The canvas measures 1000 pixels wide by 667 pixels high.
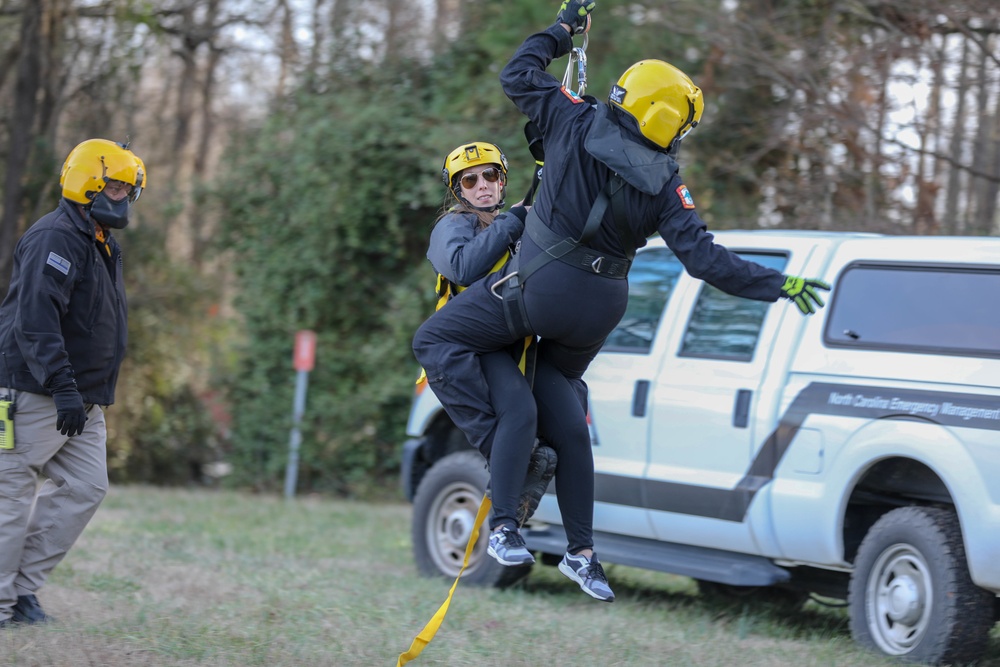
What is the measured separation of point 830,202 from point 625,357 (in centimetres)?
378

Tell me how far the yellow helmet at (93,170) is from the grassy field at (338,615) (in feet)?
6.55

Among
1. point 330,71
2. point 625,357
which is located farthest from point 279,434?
point 625,357

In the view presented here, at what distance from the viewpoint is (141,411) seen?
14.5 metres

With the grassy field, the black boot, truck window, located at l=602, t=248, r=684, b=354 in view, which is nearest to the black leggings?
the grassy field

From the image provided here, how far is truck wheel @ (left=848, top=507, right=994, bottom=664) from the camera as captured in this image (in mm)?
5117

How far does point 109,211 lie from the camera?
5.41 meters

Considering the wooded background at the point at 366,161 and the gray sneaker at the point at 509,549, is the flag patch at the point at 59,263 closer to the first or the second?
the gray sneaker at the point at 509,549

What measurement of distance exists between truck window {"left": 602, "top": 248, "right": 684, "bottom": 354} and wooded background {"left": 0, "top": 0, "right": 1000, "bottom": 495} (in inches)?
110

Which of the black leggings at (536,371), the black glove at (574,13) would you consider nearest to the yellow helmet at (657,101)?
the black glove at (574,13)

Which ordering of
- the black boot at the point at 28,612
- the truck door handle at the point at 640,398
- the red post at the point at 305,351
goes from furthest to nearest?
the red post at the point at 305,351
the truck door handle at the point at 640,398
the black boot at the point at 28,612

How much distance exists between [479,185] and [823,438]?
2.22 m

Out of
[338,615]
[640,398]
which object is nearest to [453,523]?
[338,615]

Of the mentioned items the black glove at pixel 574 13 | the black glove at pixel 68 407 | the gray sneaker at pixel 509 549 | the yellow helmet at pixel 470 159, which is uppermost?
the black glove at pixel 574 13

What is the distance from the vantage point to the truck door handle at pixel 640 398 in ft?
21.4
